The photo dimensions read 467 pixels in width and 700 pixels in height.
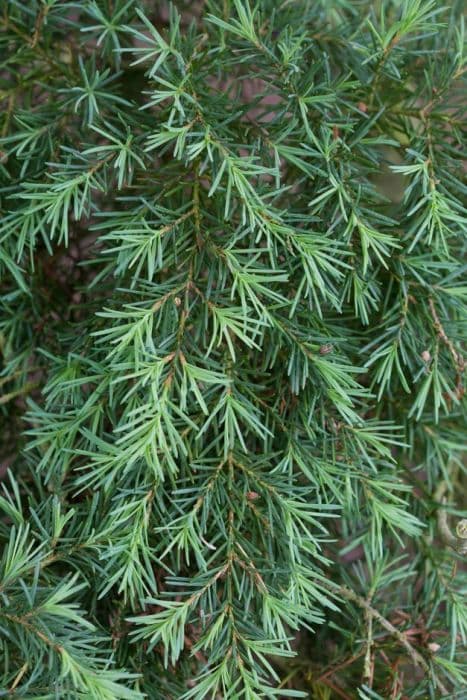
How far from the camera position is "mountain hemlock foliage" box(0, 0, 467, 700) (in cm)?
52

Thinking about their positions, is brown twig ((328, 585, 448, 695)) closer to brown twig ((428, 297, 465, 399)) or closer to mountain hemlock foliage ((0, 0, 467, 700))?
mountain hemlock foliage ((0, 0, 467, 700))

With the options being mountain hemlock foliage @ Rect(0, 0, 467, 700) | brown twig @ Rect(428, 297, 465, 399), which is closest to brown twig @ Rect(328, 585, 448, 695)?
mountain hemlock foliage @ Rect(0, 0, 467, 700)

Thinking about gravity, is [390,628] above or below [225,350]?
below

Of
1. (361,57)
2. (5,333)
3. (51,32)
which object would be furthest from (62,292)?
(361,57)

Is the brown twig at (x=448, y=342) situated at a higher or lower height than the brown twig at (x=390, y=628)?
higher

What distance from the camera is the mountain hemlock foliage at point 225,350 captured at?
522 millimetres

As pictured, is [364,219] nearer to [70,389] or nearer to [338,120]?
[338,120]

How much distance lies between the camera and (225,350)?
0.57 m

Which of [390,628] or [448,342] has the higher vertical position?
[448,342]

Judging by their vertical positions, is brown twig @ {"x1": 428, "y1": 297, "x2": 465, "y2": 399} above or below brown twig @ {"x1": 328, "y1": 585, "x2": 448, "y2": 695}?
above

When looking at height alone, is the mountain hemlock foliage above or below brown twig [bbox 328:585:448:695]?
above

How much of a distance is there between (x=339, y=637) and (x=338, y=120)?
432 millimetres

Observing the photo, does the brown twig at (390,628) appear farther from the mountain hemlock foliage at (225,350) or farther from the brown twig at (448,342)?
the brown twig at (448,342)

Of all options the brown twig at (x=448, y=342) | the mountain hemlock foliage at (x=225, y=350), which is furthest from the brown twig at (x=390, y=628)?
the brown twig at (x=448, y=342)
